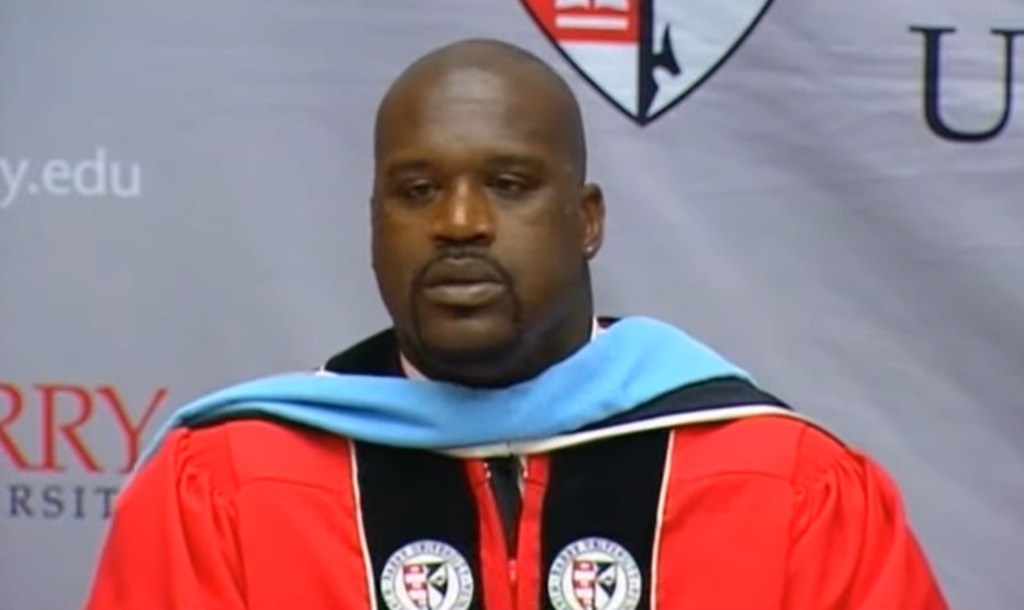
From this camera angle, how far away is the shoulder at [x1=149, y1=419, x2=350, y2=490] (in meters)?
2.45

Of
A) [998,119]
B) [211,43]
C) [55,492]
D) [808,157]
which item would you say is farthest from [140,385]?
[998,119]

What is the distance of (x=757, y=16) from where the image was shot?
3.13m

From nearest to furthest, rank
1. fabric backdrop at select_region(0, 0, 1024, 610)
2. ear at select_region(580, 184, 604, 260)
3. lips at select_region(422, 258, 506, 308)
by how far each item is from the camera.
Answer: lips at select_region(422, 258, 506, 308), ear at select_region(580, 184, 604, 260), fabric backdrop at select_region(0, 0, 1024, 610)

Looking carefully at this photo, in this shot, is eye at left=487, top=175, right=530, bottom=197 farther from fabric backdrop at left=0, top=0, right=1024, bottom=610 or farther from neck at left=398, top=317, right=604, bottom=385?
fabric backdrop at left=0, top=0, right=1024, bottom=610

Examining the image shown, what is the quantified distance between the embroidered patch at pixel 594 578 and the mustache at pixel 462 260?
25cm

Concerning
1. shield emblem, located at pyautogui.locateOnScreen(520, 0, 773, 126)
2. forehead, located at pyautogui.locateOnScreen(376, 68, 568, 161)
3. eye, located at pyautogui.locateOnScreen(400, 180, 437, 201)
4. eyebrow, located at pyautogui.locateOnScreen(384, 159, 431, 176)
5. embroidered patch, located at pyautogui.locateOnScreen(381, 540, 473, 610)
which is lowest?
embroidered patch, located at pyautogui.locateOnScreen(381, 540, 473, 610)

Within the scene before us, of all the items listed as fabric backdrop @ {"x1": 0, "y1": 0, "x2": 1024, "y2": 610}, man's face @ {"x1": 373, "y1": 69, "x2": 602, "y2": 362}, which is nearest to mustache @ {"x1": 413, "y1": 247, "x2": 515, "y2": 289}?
man's face @ {"x1": 373, "y1": 69, "x2": 602, "y2": 362}

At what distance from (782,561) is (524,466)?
24 centimetres

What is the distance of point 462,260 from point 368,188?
80cm

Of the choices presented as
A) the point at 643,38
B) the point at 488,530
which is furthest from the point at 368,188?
the point at 488,530

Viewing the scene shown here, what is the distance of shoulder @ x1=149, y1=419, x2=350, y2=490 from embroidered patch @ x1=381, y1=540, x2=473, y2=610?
0.09 m

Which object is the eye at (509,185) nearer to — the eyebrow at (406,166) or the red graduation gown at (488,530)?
the eyebrow at (406,166)

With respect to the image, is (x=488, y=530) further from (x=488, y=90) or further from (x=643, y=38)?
(x=643, y=38)

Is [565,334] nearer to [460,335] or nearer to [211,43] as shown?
[460,335]
